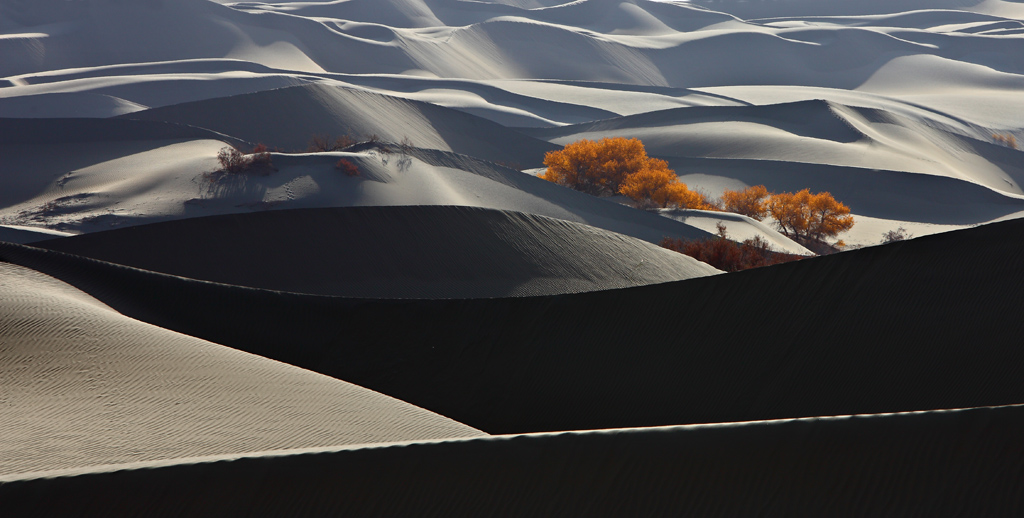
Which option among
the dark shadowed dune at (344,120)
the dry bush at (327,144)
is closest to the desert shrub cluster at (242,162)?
the dry bush at (327,144)

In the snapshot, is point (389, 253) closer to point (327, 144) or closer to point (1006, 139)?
point (327, 144)

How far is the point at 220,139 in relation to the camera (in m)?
34.0

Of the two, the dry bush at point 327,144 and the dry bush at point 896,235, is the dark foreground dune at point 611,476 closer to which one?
A: the dry bush at point 327,144

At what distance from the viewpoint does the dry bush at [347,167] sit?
25.1 meters

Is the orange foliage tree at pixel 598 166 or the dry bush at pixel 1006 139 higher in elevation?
the dry bush at pixel 1006 139

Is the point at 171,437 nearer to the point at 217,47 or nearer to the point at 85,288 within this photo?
the point at 85,288

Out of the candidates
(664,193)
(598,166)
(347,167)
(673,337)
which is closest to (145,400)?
(673,337)

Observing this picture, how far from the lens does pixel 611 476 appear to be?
356cm

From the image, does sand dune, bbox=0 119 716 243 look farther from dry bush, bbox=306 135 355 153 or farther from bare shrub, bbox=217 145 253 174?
dry bush, bbox=306 135 355 153

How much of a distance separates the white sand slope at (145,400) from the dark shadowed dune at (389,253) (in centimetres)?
652

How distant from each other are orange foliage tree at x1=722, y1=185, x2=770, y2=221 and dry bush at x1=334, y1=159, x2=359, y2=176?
17546 mm

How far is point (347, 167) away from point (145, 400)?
68.2 ft

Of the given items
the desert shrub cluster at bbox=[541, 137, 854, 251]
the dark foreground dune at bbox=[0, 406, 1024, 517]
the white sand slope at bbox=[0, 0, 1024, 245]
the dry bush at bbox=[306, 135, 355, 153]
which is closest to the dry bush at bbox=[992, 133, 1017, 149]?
the white sand slope at bbox=[0, 0, 1024, 245]

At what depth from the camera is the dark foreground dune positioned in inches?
131
